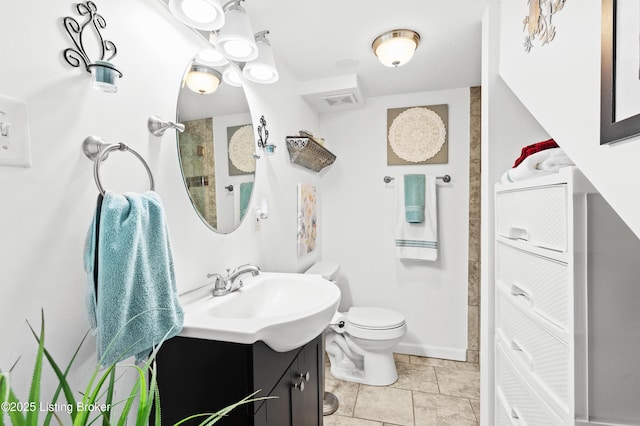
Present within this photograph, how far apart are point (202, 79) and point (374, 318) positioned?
73.5 inches

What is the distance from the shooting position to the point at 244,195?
1542 mm

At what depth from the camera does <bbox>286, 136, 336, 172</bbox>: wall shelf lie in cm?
202

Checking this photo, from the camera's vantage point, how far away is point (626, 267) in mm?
826

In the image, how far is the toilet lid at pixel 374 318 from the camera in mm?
2105

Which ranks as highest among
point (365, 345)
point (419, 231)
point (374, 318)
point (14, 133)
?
point (14, 133)

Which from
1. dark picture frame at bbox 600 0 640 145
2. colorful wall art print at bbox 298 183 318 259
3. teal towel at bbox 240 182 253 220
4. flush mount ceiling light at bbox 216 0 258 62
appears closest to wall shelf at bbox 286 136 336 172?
colorful wall art print at bbox 298 183 318 259

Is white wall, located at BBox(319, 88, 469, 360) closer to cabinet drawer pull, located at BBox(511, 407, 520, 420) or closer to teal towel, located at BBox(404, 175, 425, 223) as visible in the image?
teal towel, located at BBox(404, 175, 425, 223)

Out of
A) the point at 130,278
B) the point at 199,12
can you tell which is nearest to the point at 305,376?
the point at 130,278

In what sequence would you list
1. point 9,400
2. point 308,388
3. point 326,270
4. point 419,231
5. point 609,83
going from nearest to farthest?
1. point 9,400
2. point 609,83
3. point 308,388
4. point 326,270
5. point 419,231

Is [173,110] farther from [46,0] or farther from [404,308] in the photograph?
[404,308]

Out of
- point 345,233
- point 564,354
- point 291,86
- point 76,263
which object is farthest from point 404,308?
point 76,263

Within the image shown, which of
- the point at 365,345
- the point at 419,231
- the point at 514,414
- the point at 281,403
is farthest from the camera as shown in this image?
the point at 419,231

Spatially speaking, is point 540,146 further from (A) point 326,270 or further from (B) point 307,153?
(A) point 326,270

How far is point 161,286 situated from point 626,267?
1.29m
